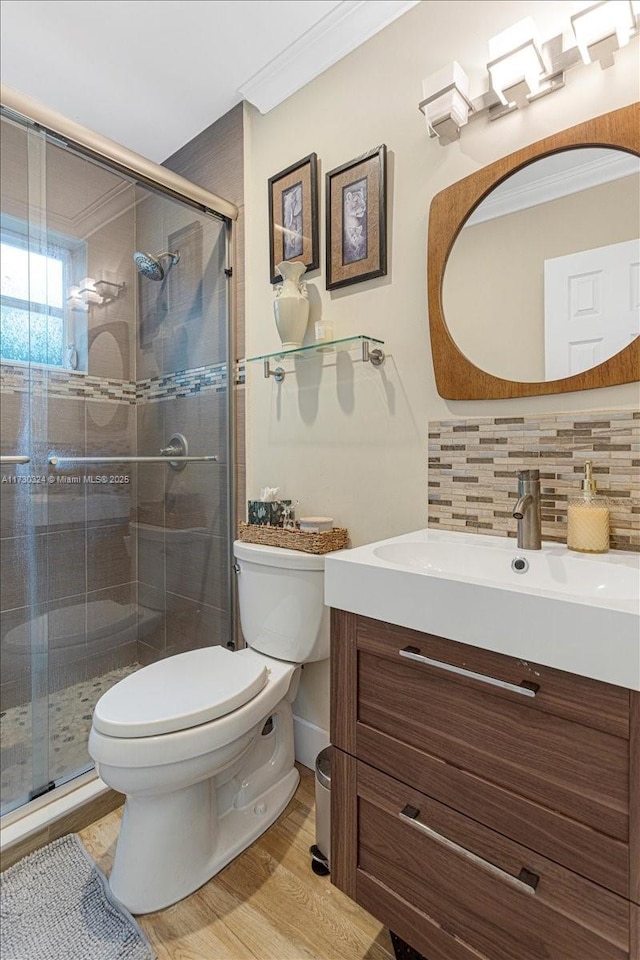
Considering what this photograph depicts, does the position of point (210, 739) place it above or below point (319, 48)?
below

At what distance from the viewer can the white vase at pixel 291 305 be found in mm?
1507

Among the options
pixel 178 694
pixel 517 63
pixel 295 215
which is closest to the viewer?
pixel 517 63

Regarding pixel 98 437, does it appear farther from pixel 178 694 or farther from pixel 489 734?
pixel 489 734

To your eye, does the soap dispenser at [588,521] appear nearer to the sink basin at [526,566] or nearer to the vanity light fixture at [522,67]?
the sink basin at [526,566]

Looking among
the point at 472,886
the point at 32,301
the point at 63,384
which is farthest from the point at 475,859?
the point at 32,301

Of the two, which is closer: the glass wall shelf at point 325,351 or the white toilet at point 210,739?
the white toilet at point 210,739

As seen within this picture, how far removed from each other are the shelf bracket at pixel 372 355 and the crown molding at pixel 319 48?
0.89 meters

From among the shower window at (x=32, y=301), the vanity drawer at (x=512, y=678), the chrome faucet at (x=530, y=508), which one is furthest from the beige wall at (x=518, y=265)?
the shower window at (x=32, y=301)

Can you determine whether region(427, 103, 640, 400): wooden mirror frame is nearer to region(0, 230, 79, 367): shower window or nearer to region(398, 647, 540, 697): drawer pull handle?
region(398, 647, 540, 697): drawer pull handle

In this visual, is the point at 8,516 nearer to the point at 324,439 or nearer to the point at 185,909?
the point at 324,439

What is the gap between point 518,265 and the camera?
1129 millimetres

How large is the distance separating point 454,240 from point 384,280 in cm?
23

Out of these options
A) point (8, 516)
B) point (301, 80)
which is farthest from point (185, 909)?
point (301, 80)

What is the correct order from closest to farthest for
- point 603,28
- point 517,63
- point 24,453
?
1. point 603,28
2. point 517,63
3. point 24,453
